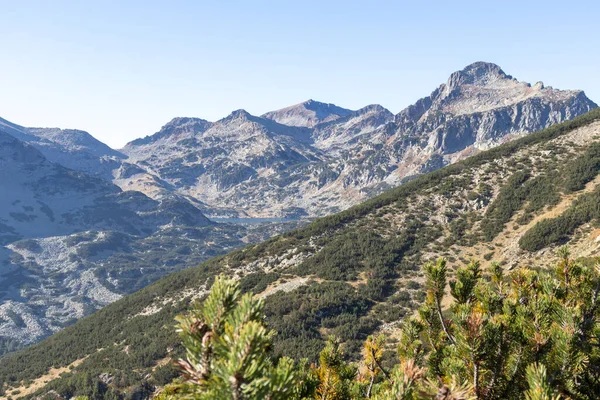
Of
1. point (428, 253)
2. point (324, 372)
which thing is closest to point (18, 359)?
point (428, 253)

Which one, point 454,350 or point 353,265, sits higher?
point 454,350

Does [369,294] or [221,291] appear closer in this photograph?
[221,291]

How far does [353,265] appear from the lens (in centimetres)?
5459

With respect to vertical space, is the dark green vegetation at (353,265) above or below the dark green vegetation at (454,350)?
below

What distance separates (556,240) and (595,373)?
45.4 meters

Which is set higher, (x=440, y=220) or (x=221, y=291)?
(x=221, y=291)

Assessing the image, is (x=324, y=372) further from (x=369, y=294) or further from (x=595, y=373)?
(x=369, y=294)

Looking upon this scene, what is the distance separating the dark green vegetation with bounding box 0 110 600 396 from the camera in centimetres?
4228

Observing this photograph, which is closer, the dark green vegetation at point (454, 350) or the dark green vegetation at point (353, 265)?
the dark green vegetation at point (454, 350)

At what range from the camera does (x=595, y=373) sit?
528cm

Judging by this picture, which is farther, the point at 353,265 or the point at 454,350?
the point at 353,265

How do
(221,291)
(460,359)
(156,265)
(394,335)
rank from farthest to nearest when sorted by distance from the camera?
(156,265) < (394,335) < (460,359) < (221,291)

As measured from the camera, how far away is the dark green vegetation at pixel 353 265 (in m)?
42.3

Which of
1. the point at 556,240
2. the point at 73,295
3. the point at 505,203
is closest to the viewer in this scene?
the point at 556,240
